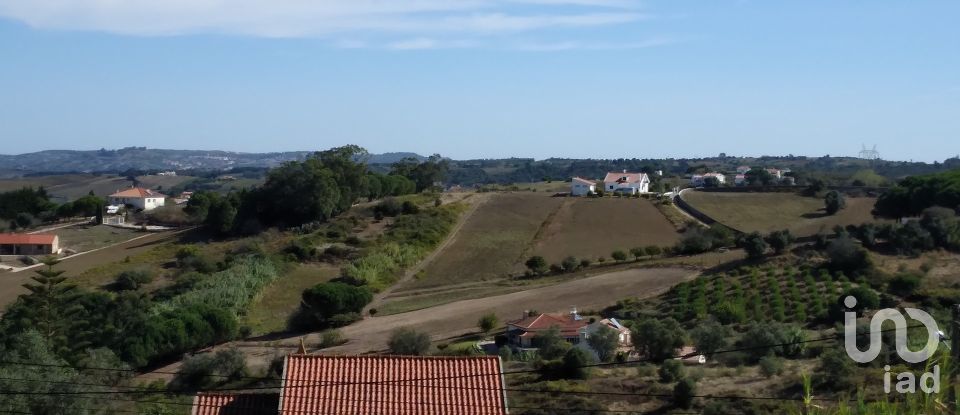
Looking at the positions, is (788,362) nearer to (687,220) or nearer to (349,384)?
(349,384)

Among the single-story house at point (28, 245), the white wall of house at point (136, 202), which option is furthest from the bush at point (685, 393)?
the white wall of house at point (136, 202)

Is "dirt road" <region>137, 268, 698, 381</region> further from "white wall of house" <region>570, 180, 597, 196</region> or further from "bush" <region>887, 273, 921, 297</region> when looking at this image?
"white wall of house" <region>570, 180, 597, 196</region>

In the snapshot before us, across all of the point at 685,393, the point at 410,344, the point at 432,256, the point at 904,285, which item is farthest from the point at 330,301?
the point at 904,285

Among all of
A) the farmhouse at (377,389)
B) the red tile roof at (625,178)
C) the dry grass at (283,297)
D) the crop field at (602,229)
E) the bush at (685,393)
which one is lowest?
the dry grass at (283,297)

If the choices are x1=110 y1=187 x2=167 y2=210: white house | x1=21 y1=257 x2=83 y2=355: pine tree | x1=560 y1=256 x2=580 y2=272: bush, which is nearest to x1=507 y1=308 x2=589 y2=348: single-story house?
x1=560 y1=256 x2=580 y2=272: bush

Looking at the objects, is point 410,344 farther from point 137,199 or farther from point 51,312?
point 137,199

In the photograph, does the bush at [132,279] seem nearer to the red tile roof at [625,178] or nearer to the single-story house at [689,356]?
the single-story house at [689,356]
